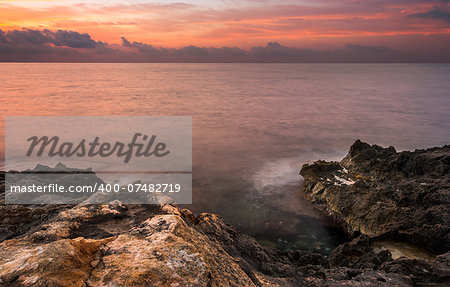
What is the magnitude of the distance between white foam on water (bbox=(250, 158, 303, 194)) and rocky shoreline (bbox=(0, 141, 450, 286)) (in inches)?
151

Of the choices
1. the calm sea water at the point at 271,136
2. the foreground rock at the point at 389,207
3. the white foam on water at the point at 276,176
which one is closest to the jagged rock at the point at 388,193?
the foreground rock at the point at 389,207

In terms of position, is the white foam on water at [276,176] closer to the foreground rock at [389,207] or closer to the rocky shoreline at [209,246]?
the foreground rock at [389,207]

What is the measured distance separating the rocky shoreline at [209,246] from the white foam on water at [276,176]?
12.6ft

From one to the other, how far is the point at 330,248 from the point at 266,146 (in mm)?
12021

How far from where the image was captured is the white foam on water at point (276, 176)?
13477 millimetres

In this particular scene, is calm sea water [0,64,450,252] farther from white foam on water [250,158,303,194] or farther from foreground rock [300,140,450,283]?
foreground rock [300,140,450,283]

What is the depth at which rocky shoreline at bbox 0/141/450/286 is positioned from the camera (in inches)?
122

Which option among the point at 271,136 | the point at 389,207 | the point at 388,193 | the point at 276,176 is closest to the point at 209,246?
the point at 389,207

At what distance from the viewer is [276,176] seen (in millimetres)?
14828

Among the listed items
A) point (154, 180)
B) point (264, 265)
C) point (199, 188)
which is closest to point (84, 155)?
point (154, 180)

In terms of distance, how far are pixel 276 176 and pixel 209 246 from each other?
436 inches

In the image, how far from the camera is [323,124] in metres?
28.2

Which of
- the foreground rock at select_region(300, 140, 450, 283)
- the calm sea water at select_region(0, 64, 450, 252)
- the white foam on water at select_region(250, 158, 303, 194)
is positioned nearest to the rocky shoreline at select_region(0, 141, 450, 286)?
the foreground rock at select_region(300, 140, 450, 283)

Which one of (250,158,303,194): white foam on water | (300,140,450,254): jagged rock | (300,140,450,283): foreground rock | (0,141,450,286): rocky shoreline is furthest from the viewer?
(250,158,303,194): white foam on water
